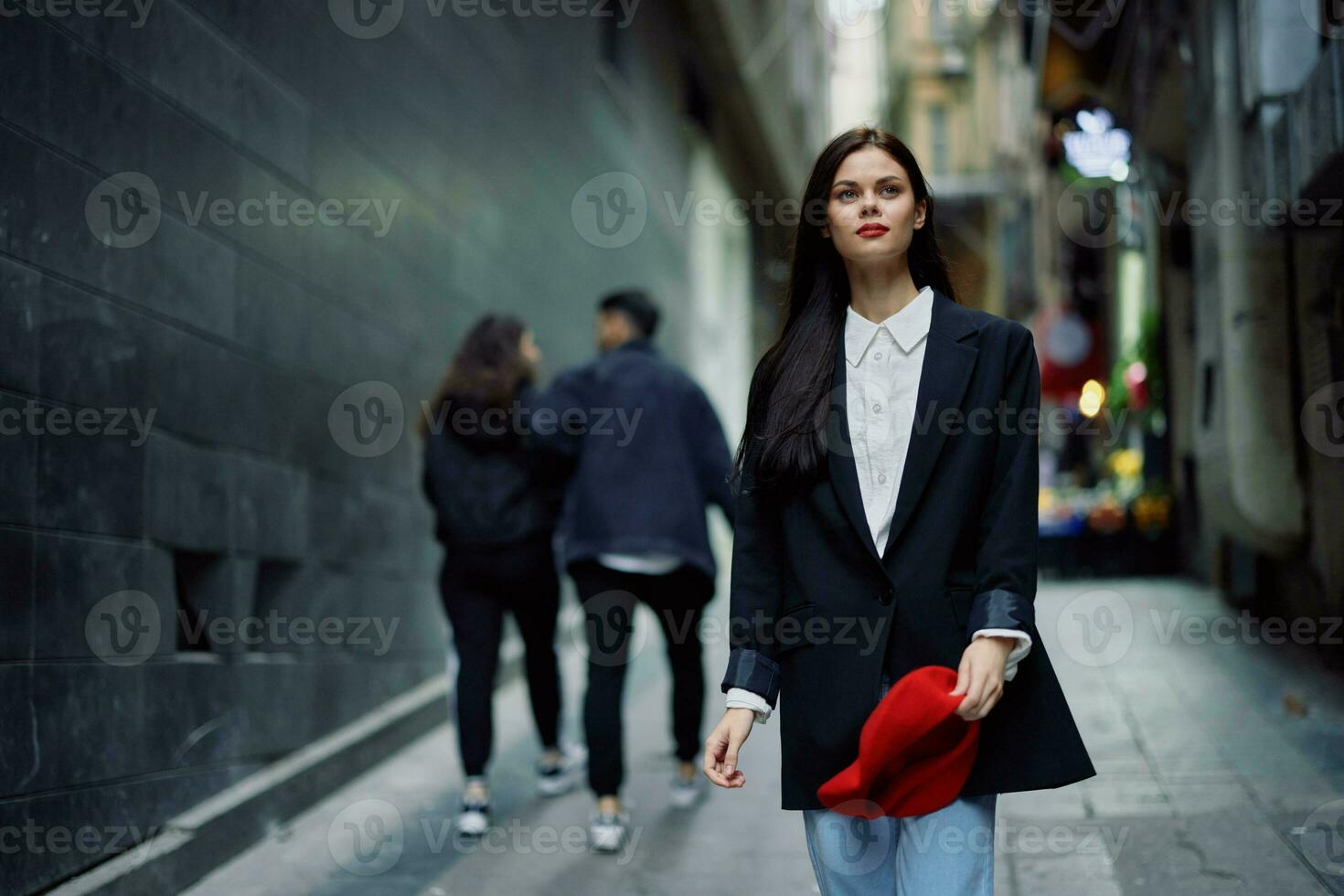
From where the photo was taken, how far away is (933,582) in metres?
2.45

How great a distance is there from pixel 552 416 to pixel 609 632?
0.94 m

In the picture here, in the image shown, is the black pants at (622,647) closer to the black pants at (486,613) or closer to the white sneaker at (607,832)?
the white sneaker at (607,832)

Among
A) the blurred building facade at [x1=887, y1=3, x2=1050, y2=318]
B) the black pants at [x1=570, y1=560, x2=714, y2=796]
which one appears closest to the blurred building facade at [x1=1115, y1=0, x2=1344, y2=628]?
the black pants at [x1=570, y1=560, x2=714, y2=796]

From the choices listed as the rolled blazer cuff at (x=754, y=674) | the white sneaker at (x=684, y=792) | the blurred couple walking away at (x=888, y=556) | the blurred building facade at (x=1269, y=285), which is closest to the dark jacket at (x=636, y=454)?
the white sneaker at (x=684, y=792)

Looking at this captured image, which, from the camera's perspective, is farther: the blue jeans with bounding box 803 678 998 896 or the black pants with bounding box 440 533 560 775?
the black pants with bounding box 440 533 560 775

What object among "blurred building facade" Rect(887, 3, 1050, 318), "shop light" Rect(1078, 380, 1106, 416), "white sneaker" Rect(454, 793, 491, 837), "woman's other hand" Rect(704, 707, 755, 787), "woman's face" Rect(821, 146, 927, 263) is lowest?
"white sneaker" Rect(454, 793, 491, 837)

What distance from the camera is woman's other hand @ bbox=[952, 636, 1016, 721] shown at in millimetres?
2287

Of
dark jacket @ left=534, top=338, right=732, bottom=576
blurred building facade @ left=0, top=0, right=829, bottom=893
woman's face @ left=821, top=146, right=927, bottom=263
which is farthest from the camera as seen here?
dark jacket @ left=534, top=338, right=732, bottom=576

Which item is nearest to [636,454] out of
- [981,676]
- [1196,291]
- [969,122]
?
[981,676]

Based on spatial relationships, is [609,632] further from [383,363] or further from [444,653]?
[444,653]

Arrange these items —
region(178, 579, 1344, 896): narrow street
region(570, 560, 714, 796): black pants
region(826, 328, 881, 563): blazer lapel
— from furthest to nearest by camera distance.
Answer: region(570, 560, 714, 796): black pants, region(178, 579, 1344, 896): narrow street, region(826, 328, 881, 563): blazer lapel

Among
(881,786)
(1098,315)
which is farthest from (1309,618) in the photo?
(1098,315)

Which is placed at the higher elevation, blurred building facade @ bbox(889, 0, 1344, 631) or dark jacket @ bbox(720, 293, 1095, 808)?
blurred building facade @ bbox(889, 0, 1344, 631)

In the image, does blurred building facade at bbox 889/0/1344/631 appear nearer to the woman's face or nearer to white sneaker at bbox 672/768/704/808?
the woman's face
